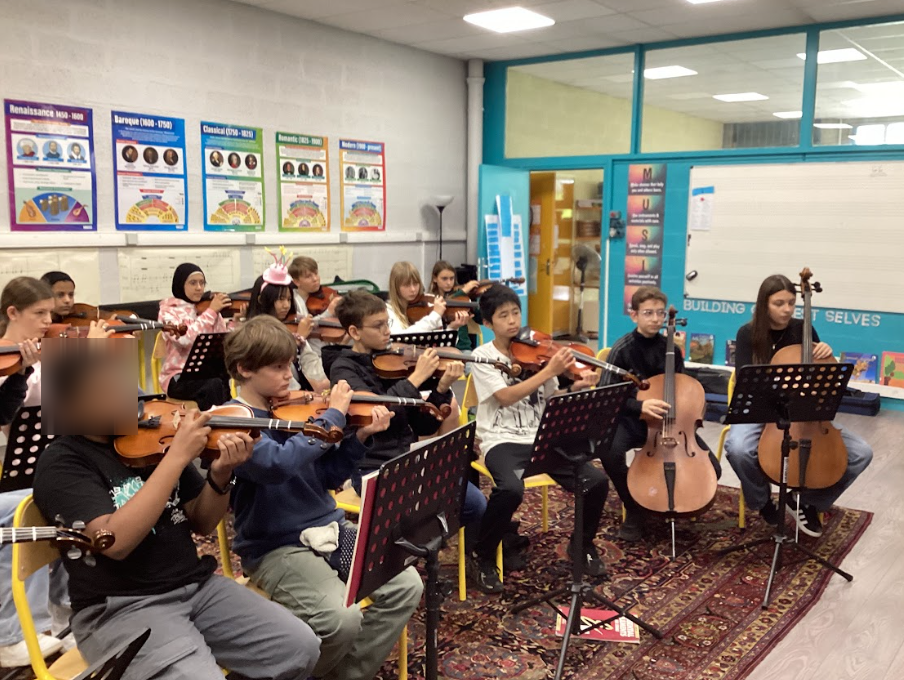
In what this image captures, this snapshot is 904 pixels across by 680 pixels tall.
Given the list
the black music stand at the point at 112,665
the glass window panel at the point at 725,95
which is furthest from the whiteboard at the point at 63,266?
the glass window panel at the point at 725,95

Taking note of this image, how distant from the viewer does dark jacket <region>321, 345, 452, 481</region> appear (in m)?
2.98

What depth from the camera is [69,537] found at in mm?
1567

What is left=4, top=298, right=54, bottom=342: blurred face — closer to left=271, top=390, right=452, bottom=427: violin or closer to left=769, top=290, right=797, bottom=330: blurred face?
left=271, top=390, right=452, bottom=427: violin

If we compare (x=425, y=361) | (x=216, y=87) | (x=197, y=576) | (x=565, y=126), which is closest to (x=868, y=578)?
(x=425, y=361)

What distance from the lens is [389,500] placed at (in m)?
1.84

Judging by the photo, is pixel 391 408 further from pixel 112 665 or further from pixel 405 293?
pixel 405 293

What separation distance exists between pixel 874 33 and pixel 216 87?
496 cm

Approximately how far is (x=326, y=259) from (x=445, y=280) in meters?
1.44

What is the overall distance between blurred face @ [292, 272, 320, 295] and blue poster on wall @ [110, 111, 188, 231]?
3.57 feet

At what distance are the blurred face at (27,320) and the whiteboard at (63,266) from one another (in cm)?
155

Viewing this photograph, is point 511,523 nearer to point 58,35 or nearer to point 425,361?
point 425,361

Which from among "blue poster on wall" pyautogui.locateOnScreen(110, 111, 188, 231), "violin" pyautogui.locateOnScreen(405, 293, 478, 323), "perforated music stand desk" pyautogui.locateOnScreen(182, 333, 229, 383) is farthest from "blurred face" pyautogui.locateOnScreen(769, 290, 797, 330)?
"blue poster on wall" pyautogui.locateOnScreen(110, 111, 188, 231)

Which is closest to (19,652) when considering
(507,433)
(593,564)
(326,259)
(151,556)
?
(151,556)

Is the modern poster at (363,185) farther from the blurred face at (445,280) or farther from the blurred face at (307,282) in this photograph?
the blurred face at (307,282)
